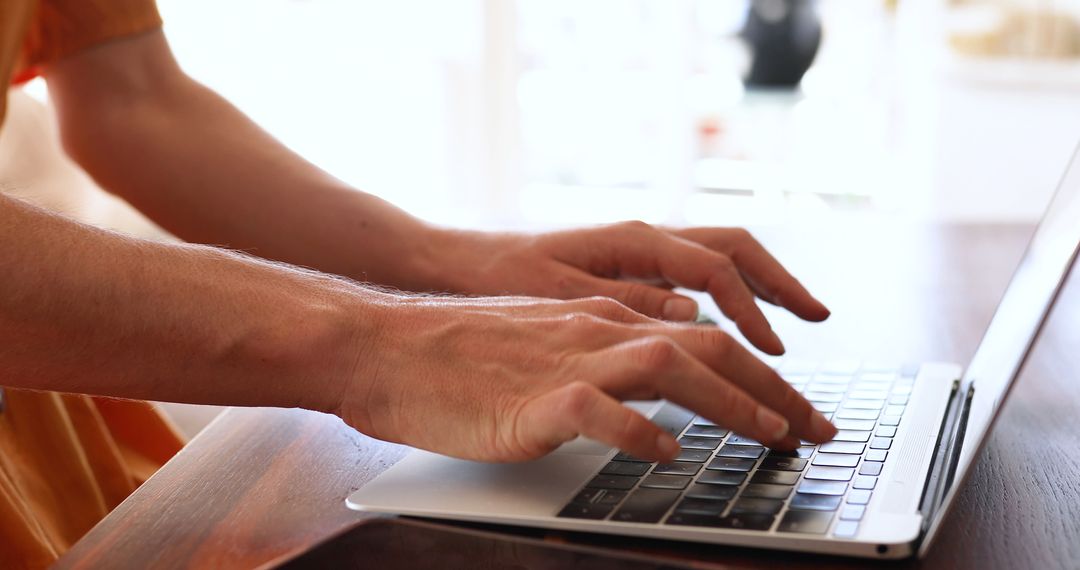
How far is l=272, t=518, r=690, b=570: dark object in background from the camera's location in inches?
16.9

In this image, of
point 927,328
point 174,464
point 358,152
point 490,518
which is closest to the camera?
point 490,518

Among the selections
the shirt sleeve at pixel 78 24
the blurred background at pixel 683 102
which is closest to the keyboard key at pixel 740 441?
the shirt sleeve at pixel 78 24

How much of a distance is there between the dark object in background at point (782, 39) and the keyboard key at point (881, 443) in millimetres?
3274

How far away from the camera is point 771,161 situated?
3750mm

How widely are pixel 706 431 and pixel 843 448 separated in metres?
0.08

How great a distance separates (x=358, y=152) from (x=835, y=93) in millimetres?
1622

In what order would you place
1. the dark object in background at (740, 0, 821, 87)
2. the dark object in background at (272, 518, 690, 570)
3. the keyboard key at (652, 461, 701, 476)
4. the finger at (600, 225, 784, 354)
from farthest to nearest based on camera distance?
the dark object in background at (740, 0, 821, 87) < the finger at (600, 225, 784, 354) < the keyboard key at (652, 461, 701, 476) < the dark object in background at (272, 518, 690, 570)

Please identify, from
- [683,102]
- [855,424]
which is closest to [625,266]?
[855,424]

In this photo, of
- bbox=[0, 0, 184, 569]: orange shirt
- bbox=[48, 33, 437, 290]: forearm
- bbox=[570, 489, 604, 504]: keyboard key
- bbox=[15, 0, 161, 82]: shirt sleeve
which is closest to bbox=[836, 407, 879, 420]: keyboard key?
bbox=[570, 489, 604, 504]: keyboard key

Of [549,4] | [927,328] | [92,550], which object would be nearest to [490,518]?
[92,550]

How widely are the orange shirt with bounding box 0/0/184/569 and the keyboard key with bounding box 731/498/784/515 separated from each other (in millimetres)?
465

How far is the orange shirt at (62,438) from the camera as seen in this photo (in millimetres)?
738

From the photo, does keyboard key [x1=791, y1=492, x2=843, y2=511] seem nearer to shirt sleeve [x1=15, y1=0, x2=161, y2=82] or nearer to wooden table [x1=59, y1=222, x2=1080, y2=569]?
wooden table [x1=59, y1=222, x2=1080, y2=569]

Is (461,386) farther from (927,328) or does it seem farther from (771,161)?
(771,161)
